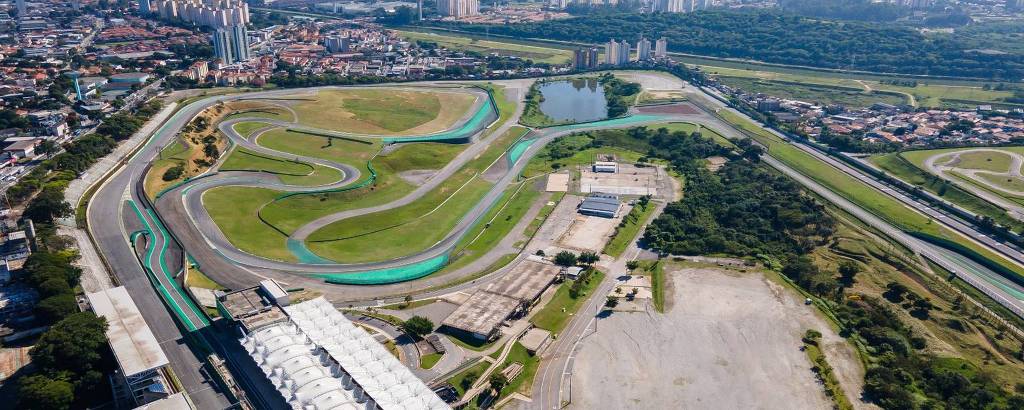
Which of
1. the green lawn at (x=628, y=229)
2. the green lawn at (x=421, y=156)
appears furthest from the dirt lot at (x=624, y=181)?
the green lawn at (x=421, y=156)

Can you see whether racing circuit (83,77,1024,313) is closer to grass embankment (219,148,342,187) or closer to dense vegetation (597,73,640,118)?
grass embankment (219,148,342,187)

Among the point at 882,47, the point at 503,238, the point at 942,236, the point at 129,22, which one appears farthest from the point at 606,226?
the point at 129,22

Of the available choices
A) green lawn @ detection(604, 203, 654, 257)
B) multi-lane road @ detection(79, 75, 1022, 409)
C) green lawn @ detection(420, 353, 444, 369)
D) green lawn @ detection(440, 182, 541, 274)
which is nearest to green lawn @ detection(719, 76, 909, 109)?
multi-lane road @ detection(79, 75, 1022, 409)

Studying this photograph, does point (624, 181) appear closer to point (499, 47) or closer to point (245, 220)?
point (245, 220)

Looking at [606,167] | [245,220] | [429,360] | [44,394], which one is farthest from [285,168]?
[44,394]

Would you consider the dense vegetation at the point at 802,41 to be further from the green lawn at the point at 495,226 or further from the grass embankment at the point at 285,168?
the grass embankment at the point at 285,168

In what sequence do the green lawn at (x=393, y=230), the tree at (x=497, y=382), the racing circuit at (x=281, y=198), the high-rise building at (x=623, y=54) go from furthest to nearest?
1. the high-rise building at (x=623, y=54)
2. the green lawn at (x=393, y=230)
3. the racing circuit at (x=281, y=198)
4. the tree at (x=497, y=382)
